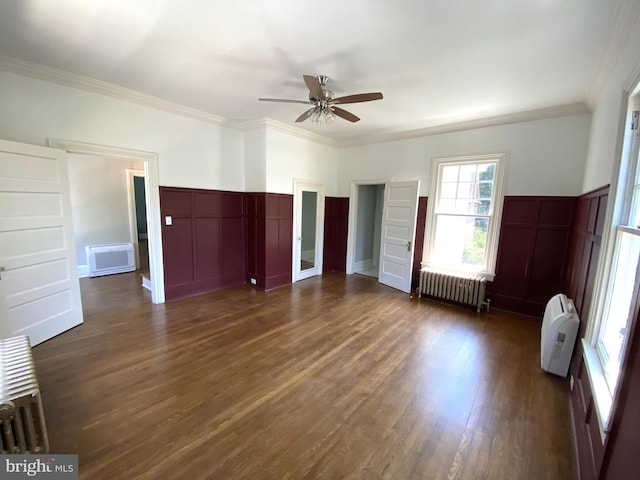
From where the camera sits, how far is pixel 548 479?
1539 mm

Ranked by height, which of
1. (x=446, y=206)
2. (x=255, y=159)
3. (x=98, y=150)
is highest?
(x=255, y=159)

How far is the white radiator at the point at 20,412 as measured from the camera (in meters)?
1.35

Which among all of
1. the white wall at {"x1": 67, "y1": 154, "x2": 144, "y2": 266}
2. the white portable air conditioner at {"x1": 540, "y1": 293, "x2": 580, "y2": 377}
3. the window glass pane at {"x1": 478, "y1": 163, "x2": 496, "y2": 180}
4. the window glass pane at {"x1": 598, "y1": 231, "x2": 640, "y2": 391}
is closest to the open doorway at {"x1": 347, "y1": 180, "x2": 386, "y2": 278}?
the window glass pane at {"x1": 478, "y1": 163, "x2": 496, "y2": 180}

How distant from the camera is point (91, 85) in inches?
121

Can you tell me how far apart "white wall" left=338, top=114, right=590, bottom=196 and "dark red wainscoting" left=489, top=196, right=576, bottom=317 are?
0.70ft

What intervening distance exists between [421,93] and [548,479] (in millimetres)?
3561

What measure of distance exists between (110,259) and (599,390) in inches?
275

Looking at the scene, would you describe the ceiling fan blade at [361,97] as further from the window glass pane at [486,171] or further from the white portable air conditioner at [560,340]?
the white portable air conditioner at [560,340]

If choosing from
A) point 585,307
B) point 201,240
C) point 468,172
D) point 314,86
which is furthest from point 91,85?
point 585,307

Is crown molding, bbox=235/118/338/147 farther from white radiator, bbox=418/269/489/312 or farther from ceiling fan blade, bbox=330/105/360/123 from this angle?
white radiator, bbox=418/269/489/312

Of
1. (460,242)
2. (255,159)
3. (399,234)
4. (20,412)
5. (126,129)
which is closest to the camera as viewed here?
(20,412)

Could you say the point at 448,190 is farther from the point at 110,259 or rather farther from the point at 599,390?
the point at 110,259

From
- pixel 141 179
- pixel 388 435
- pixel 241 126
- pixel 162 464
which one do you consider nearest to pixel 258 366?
pixel 162 464

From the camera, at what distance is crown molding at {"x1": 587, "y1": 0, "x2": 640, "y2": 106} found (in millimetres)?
1726
